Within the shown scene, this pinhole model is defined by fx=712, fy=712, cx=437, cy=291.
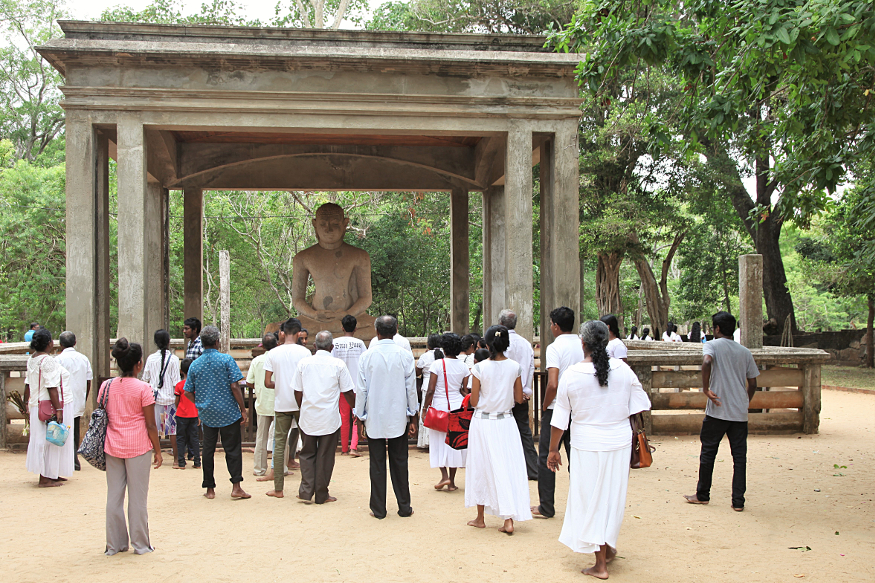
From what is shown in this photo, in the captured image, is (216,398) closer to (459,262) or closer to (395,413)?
(395,413)

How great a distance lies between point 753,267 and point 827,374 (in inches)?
475

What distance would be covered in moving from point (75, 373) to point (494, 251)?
25.7ft

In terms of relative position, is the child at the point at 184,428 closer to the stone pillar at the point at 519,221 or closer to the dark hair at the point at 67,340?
the dark hair at the point at 67,340

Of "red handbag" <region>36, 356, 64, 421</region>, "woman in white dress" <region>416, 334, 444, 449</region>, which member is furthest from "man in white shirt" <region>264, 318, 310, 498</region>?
"red handbag" <region>36, 356, 64, 421</region>

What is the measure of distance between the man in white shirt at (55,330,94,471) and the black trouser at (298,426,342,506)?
2.79m

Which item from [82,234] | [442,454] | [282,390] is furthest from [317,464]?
[82,234]

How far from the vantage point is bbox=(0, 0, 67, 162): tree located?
32062mm

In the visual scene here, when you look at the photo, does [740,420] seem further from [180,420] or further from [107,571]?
[180,420]

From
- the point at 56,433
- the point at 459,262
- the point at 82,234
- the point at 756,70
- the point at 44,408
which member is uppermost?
the point at 756,70

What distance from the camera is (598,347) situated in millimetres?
4707

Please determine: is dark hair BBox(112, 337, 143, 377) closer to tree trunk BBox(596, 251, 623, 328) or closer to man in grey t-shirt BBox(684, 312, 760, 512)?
man in grey t-shirt BBox(684, 312, 760, 512)

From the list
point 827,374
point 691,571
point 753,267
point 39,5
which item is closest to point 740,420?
point 691,571

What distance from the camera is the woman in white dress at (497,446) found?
5.50 meters

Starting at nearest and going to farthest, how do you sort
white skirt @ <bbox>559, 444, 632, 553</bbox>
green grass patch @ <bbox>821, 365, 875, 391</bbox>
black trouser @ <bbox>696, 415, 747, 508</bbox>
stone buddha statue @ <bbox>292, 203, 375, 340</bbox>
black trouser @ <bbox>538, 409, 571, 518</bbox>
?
white skirt @ <bbox>559, 444, 632, 553</bbox>, black trouser @ <bbox>538, 409, 571, 518</bbox>, black trouser @ <bbox>696, 415, 747, 508</bbox>, stone buddha statue @ <bbox>292, 203, 375, 340</bbox>, green grass patch @ <bbox>821, 365, 875, 391</bbox>
